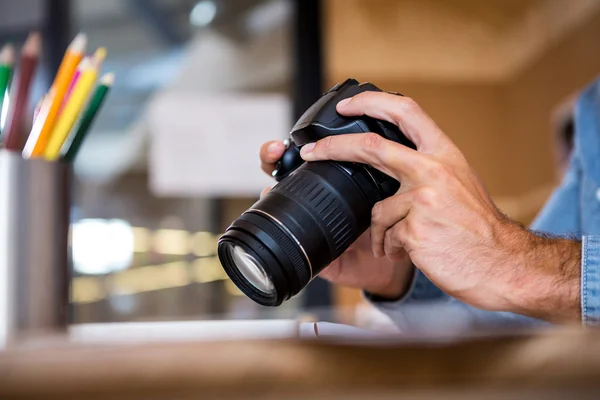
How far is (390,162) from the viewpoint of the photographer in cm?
57

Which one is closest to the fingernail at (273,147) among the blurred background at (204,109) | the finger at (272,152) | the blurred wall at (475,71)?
the finger at (272,152)

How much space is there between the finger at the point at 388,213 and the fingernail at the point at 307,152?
0.25ft

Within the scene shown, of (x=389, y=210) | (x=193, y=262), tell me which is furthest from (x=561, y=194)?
(x=193, y=262)

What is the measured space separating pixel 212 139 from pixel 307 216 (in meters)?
1.24

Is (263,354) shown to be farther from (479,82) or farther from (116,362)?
(479,82)

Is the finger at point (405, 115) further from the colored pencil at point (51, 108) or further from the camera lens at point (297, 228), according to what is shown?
the colored pencil at point (51, 108)

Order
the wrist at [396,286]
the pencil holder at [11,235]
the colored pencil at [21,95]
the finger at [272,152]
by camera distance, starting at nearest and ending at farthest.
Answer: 1. the pencil holder at [11,235]
2. the colored pencil at [21,95]
3. the finger at [272,152]
4. the wrist at [396,286]

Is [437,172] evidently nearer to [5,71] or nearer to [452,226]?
[452,226]

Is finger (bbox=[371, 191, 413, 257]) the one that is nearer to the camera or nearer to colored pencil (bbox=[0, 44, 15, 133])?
the camera

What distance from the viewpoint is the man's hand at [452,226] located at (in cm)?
58

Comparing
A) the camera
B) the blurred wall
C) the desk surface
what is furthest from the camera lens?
the blurred wall

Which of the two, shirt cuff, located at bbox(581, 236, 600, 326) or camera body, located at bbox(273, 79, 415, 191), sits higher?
camera body, located at bbox(273, 79, 415, 191)

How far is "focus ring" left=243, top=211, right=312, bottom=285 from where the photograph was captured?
0.54 metres

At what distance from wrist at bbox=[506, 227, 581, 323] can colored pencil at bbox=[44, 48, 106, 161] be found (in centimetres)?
39
